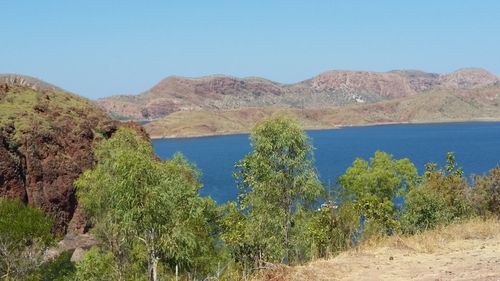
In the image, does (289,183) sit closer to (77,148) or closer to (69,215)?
(69,215)

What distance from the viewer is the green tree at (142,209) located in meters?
23.1

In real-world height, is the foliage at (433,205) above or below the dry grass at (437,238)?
below

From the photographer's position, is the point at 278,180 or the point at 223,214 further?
the point at 223,214

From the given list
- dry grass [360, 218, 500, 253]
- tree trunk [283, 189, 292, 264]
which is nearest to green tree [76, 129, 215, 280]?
tree trunk [283, 189, 292, 264]

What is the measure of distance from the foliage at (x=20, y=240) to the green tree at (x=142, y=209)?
16.8 ft

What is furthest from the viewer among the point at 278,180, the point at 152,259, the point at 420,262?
the point at 278,180

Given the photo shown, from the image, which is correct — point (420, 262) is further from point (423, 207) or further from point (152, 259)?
point (423, 207)

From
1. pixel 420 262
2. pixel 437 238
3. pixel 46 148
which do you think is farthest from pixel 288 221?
pixel 46 148

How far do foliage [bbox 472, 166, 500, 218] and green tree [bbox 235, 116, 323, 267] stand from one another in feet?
53.6

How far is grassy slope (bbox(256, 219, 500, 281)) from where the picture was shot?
47.3 feet

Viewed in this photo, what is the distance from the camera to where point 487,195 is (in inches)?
1666

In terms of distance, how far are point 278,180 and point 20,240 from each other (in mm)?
21278

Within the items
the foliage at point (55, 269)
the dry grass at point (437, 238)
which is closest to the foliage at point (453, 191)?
the dry grass at point (437, 238)

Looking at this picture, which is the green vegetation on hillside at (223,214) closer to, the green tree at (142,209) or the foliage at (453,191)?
the green tree at (142,209)
